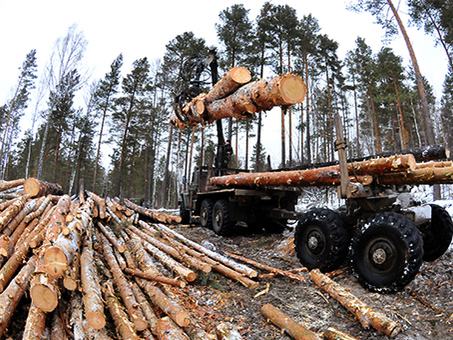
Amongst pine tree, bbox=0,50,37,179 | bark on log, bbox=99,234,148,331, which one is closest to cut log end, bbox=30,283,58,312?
bark on log, bbox=99,234,148,331

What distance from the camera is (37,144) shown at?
108 ft

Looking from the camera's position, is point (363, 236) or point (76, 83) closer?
point (363, 236)

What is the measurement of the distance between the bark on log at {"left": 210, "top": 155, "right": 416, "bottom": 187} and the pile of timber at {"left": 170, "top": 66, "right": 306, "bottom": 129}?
149cm

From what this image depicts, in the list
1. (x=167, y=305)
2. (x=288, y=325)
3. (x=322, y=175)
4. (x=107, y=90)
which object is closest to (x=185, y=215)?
(x=322, y=175)

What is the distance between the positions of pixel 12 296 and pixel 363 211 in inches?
196

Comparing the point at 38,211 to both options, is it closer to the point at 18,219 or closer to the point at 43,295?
the point at 18,219

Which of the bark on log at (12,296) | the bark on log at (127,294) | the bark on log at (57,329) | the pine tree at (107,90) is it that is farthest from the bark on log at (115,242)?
the pine tree at (107,90)

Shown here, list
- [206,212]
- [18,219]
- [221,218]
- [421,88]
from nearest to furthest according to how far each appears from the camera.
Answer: [18,219] < [221,218] < [206,212] < [421,88]

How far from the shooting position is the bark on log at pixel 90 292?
252 cm

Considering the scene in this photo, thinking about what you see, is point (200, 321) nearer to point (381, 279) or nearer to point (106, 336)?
point (106, 336)

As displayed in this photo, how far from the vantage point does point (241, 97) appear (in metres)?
5.88

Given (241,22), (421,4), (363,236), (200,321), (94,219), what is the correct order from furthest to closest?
(241,22), (421,4), (94,219), (363,236), (200,321)

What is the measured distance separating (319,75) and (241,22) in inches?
347

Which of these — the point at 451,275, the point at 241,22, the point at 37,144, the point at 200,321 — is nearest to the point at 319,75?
the point at 241,22
